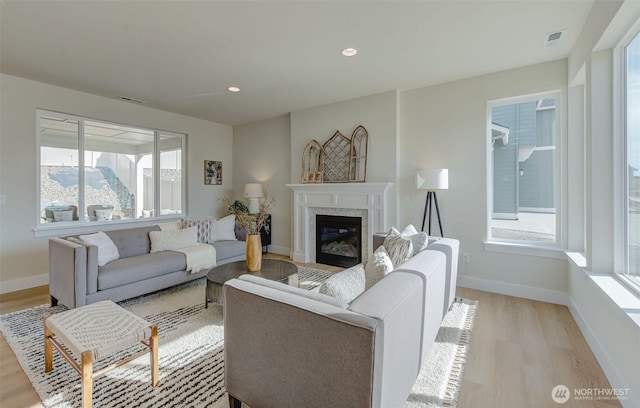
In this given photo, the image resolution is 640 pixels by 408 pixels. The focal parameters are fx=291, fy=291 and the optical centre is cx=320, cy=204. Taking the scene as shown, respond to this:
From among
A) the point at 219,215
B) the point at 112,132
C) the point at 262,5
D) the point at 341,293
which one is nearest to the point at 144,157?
the point at 112,132

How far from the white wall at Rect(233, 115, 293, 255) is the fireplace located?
849 millimetres

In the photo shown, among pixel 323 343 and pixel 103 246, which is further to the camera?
pixel 103 246

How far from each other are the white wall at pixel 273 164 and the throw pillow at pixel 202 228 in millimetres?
1638

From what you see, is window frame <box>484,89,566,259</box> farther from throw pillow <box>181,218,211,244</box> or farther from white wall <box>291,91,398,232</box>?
throw pillow <box>181,218,211,244</box>

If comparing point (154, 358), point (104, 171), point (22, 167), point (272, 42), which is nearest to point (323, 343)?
point (154, 358)

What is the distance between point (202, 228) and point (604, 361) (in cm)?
427

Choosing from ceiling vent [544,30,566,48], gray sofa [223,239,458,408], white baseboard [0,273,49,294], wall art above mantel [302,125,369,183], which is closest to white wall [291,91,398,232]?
wall art above mantel [302,125,369,183]

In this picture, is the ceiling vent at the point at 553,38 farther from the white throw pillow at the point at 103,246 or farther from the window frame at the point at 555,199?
the white throw pillow at the point at 103,246

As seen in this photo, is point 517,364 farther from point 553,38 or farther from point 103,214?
point 103,214

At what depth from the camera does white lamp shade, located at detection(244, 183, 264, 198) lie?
5555 mm

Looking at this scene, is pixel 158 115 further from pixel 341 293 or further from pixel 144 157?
pixel 341 293

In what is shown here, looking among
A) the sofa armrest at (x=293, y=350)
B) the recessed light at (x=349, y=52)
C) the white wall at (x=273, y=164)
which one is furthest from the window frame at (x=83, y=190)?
the sofa armrest at (x=293, y=350)

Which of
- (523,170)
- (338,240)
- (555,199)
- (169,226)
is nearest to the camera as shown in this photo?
(555,199)

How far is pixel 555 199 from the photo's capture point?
3264mm
